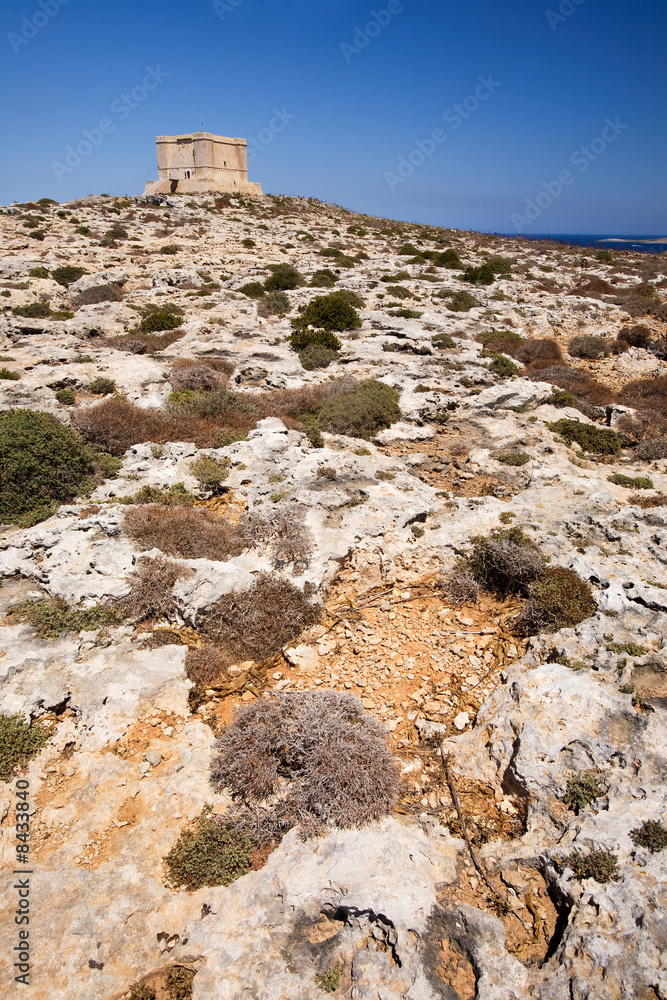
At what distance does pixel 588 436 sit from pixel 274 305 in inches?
536

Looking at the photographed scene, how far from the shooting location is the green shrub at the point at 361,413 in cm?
1170

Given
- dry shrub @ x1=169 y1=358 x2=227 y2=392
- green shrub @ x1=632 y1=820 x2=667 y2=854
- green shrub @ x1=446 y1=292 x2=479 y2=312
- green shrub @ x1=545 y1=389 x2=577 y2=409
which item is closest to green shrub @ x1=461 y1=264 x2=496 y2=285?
green shrub @ x1=446 y1=292 x2=479 y2=312

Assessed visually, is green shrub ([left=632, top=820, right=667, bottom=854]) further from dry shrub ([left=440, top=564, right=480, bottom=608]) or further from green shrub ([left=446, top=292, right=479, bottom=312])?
green shrub ([left=446, top=292, right=479, bottom=312])

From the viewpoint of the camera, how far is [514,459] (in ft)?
34.7

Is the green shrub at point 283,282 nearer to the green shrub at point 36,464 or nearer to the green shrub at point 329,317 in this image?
the green shrub at point 329,317

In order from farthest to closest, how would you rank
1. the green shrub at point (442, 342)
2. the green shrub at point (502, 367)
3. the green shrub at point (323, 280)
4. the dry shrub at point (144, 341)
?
the green shrub at point (323, 280)
the green shrub at point (442, 342)
the dry shrub at point (144, 341)
the green shrub at point (502, 367)

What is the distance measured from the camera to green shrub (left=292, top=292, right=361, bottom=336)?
61.2ft

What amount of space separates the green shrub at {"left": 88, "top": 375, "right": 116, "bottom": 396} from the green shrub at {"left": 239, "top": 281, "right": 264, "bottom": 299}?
11117 mm

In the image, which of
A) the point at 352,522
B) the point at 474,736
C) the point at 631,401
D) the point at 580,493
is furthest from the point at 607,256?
the point at 474,736

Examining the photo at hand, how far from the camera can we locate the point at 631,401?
14.5 metres

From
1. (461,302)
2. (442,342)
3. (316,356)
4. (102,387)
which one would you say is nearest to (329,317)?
(316,356)

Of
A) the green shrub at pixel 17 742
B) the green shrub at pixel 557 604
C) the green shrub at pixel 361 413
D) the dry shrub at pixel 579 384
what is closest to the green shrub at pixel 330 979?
the green shrub at pixel 17 742

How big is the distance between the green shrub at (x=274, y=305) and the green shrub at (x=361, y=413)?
9.00m

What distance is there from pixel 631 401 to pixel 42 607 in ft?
50.0
